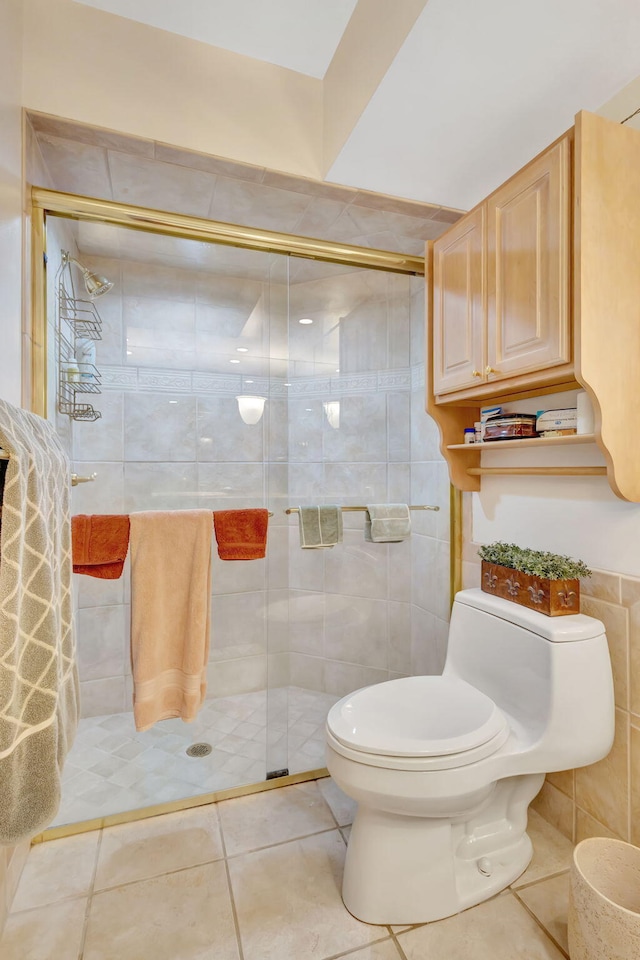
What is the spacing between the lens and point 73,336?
177 centimetres

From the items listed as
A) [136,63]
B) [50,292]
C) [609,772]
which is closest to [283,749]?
[609,772]

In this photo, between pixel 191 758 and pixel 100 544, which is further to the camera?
pixel 191 758

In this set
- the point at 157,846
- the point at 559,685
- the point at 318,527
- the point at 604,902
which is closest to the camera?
the point at 604,902

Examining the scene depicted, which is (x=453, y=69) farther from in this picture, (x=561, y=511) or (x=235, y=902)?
(x=235, y=902)

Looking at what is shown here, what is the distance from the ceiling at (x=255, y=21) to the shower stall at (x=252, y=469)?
614 millimetres

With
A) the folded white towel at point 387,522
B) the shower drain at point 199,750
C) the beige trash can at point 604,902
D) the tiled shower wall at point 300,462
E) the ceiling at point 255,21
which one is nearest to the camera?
the beige trash can at point 604,902

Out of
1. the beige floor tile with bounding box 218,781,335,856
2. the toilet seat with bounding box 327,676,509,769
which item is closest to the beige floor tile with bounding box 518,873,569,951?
the toilet seat with bounding box 327,676,509,769

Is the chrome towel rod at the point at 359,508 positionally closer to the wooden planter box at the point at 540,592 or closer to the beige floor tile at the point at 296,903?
the wooden planter box at the point at 540,592

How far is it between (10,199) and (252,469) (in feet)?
3.64

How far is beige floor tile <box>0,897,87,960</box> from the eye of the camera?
1.18m

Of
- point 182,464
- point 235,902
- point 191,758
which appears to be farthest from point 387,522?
point 235,902

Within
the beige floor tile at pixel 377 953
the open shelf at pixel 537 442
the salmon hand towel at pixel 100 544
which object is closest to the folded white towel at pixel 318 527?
the open shelf at pixel 537 442

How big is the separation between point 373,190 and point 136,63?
0.87 meters

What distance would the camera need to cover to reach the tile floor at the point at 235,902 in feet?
3.90
